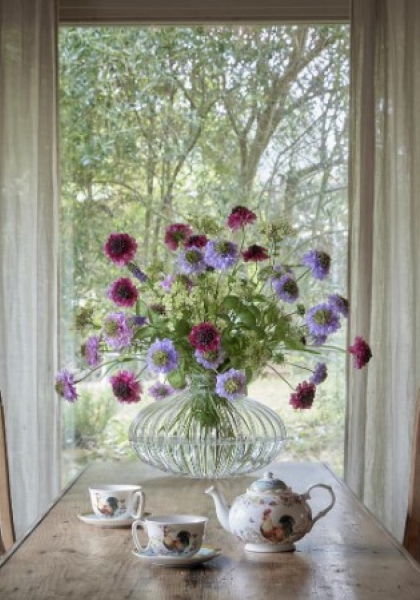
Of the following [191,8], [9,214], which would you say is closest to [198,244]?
[9,214]

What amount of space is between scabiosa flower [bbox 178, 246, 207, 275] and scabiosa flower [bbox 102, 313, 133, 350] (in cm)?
17

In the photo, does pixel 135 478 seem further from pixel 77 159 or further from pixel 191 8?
pixel 191 8

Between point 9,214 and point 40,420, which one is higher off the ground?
point 9,214

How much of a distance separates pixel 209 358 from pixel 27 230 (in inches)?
51.7

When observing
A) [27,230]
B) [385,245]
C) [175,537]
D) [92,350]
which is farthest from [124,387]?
[385,245]

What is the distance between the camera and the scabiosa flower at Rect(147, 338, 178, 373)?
2.33 meters

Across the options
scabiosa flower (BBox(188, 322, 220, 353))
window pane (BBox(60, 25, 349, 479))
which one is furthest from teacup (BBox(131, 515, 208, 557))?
→ window pane (BBox(60, 25, 349, 479))

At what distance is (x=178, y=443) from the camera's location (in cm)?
243

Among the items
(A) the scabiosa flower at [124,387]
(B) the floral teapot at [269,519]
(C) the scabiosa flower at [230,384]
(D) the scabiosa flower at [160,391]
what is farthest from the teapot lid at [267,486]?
(D) the scabiosa flower at [160,391]

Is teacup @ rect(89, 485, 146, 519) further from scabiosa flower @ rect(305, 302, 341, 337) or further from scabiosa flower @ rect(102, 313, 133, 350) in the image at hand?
scabiosa flower @ rect(305, 302, 341, 337)

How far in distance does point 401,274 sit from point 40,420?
122 cm

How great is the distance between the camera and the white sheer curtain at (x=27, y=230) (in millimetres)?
3479

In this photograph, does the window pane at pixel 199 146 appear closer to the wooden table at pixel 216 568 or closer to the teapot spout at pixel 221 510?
the wooden table at pixel 216 568

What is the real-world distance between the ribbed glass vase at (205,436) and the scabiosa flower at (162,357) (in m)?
0.16
